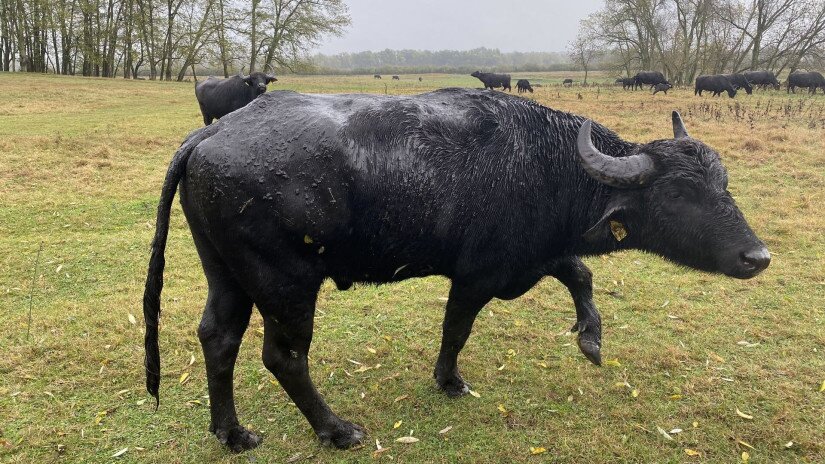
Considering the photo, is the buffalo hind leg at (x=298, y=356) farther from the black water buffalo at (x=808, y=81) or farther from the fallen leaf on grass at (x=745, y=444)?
the black water buffalo at (x=808, y=81)

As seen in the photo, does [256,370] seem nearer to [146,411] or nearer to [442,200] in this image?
[146,411]

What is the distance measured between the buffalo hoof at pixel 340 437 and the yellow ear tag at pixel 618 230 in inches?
90.8

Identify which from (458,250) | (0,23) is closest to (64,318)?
(458,250)

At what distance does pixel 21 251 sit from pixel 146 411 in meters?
4.42

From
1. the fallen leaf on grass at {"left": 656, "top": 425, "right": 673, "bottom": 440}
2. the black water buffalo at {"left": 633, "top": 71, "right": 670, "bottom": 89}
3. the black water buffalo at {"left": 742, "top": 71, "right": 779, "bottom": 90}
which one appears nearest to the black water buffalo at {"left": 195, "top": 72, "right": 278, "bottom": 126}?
the fallen leaf on grass at {"left": 656, "top": 425, "right": 673, "bottom": 440}

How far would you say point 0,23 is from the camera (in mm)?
41906

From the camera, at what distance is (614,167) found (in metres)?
3.28

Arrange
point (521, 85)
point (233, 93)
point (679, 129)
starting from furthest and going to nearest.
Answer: point (521, 85)
point (233, 93)
point (679, 129)

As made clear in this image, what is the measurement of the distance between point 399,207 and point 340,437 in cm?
169

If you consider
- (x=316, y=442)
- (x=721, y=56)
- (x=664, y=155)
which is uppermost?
(x=721, y=56)

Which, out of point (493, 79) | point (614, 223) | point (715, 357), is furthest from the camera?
point (493, 79)

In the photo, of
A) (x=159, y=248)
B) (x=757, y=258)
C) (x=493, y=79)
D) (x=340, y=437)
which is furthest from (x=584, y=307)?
(x=493, y=79)

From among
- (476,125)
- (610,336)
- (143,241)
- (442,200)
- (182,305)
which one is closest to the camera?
(442,200)

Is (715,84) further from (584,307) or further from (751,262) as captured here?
(751,262)
